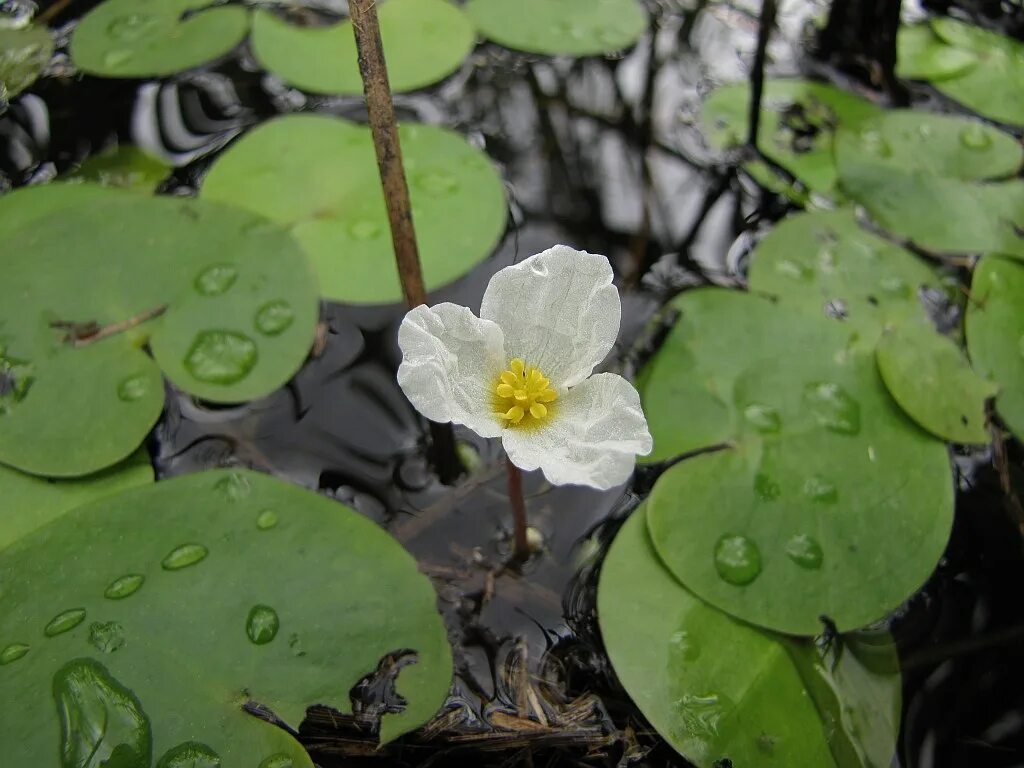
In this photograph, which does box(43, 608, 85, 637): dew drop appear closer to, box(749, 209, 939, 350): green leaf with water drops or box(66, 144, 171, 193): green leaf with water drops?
box(66, 144, 171, 193): green leaf with water drops

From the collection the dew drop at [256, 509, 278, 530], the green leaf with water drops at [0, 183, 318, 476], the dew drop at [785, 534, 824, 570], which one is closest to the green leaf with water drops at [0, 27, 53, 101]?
the green leaf with water drops at [0, 183, 318, 476]

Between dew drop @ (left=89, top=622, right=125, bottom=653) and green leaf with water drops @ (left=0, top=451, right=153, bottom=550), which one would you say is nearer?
dew drop @ (left=89, top=622, right=125, bottom=653)

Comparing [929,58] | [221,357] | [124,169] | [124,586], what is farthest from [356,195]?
[929,58]

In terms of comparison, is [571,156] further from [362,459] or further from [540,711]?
[540,711]

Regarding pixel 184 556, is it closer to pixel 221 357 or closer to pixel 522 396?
pixel 221 357

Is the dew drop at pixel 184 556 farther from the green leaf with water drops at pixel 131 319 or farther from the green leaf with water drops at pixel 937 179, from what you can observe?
the green leaf with water drops at pixel 937 179

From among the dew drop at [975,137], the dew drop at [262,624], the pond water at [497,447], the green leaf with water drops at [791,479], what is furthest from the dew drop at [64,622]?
the dew drop at [975,137]

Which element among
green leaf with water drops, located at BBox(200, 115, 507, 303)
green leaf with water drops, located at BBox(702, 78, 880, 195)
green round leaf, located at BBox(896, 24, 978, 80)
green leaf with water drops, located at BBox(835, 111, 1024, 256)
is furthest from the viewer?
green round leaf, located at BBox(896, 24, 978, 80)
